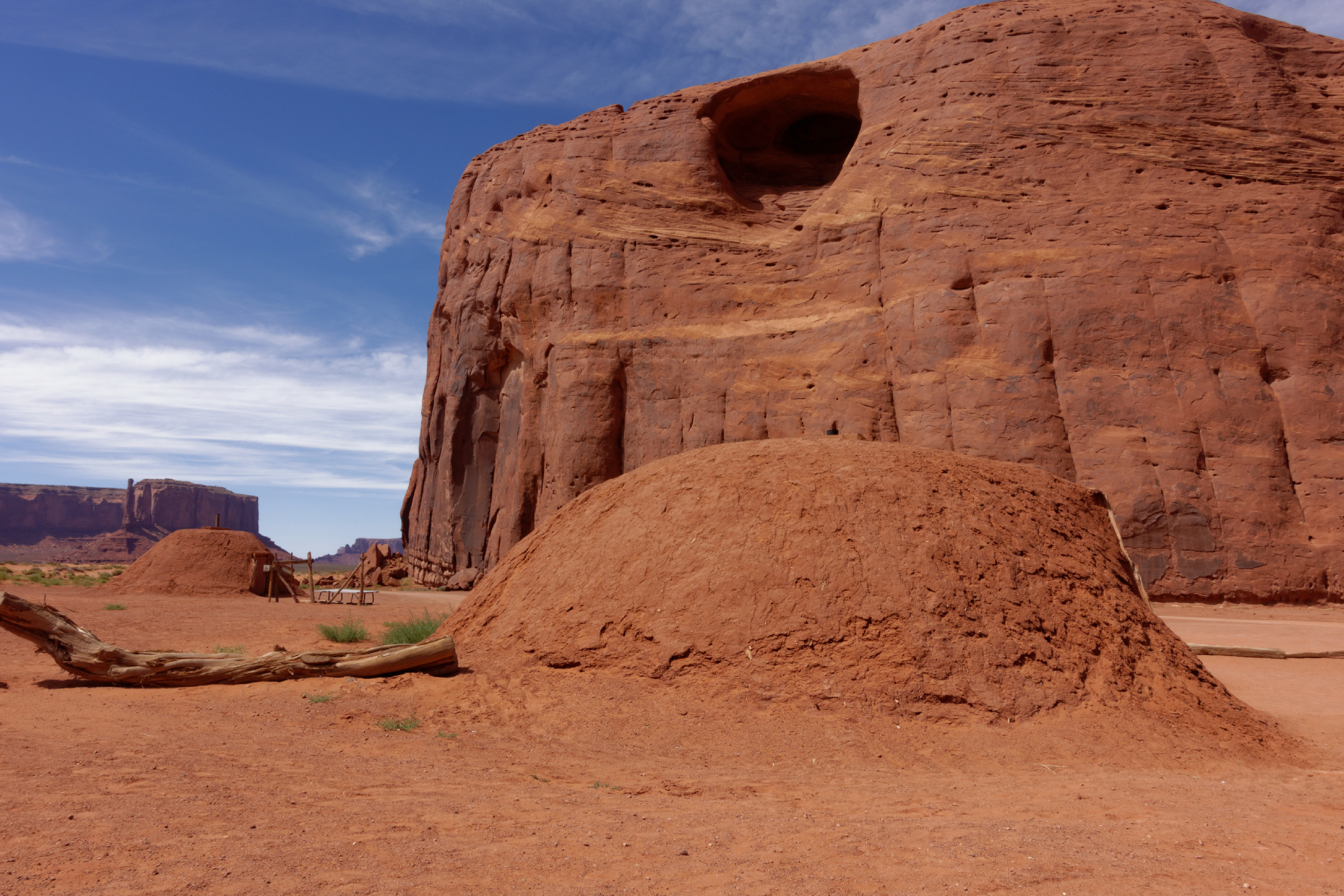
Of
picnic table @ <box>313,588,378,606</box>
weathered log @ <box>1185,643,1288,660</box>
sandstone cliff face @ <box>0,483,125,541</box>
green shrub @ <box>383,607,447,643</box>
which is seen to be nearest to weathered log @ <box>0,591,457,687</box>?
green shrub @ <box>383,607,447,643</box>

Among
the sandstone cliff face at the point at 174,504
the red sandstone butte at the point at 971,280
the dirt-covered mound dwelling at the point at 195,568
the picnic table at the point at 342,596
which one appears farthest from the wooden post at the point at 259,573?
the sandstone cliff face at the point at 174,504

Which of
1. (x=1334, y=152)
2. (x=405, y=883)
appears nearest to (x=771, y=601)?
(x=405, y=883)

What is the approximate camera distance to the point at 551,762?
212 inches

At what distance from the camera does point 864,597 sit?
257 inches

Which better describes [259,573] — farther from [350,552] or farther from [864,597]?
[350,552]

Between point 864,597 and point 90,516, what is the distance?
108575mm

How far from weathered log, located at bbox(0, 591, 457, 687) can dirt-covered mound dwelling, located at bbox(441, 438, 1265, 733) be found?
63cm

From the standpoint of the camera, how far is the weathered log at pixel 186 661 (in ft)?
23.4

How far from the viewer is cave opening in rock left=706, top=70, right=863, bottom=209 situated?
82.4 feet

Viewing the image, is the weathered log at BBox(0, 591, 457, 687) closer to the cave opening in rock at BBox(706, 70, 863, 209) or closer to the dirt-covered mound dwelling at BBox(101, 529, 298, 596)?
the dirt-covered mound dwelling at BBox(101, 529, 298, 596)

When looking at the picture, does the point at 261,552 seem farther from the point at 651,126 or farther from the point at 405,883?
the point at 405,883

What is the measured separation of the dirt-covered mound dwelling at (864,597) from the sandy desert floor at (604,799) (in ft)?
1.10

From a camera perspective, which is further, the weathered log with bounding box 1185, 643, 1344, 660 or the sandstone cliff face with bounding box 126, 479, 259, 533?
the sandstone cliff face with bounding box 126, 479, 259, 533

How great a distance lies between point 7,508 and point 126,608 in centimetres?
9222
